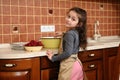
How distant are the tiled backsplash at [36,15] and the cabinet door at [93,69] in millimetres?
594

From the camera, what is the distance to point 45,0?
2.54 meters

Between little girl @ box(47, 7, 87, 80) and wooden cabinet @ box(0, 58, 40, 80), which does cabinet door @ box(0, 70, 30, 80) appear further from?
little girl @ box(47, 7, 87, 80)

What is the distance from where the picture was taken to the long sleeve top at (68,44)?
1.84 m

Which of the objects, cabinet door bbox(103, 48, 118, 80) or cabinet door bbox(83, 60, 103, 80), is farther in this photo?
cabinet door bbox(103, 48, 118, 80)

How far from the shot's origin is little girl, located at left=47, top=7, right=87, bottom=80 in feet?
6.09

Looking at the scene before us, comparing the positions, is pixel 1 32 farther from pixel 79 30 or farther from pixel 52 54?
pixel 79 30

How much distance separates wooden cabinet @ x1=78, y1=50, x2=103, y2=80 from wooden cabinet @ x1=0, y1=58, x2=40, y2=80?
0.57 m

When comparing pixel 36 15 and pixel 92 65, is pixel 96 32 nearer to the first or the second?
pixel 92 65

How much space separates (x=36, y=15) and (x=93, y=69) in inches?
34.0

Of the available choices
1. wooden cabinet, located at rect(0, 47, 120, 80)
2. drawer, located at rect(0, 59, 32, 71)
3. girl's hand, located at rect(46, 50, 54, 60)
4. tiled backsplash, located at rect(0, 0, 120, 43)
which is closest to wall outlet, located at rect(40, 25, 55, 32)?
tiled backsplash, located at rect(0, 0, 120, 43)

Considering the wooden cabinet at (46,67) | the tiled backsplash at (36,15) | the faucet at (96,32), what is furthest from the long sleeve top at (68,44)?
the faucet at (96,32)

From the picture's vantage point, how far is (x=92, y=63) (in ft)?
7.72

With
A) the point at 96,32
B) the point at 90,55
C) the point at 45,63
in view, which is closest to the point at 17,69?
the point at 45,63

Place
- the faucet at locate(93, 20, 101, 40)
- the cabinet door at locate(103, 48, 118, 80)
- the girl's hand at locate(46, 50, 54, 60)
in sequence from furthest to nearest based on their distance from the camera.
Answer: the faucet at locate(93, 20, 101, 40)
the cabinet door at locate(103, 48, 118, 80)
the girl's hand at locate(46, 50, 54, 60)
